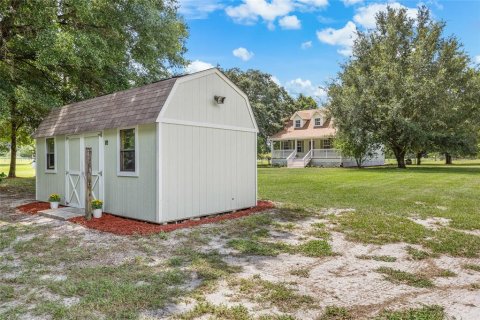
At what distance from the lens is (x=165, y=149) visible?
720cm

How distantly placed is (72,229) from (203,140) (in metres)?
3.47

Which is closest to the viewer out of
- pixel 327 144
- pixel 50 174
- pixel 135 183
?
pixel 135 183

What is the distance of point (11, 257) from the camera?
508cm

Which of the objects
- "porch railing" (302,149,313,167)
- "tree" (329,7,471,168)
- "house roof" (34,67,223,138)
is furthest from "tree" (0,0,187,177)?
"porch railing" (302,149,313,167)

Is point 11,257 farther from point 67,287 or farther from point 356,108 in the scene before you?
point 356,108

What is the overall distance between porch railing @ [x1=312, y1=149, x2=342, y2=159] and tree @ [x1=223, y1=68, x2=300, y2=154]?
251 inches

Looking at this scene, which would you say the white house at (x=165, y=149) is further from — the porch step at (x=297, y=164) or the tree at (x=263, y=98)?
the tree at (x=263, y=98)

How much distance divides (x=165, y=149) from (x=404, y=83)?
20439 mm

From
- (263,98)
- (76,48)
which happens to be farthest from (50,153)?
(263,98)

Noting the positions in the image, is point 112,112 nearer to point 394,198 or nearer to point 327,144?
point 394,198

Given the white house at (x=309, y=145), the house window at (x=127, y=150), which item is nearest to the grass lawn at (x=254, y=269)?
the house window at (x=127, y=150)

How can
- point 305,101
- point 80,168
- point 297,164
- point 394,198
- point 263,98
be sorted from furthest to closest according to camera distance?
point 305,101
point 263,98
point 297,164
point 394,198
point 80,168

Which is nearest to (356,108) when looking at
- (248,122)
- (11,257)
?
(248,122)

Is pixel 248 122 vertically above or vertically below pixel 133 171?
above
